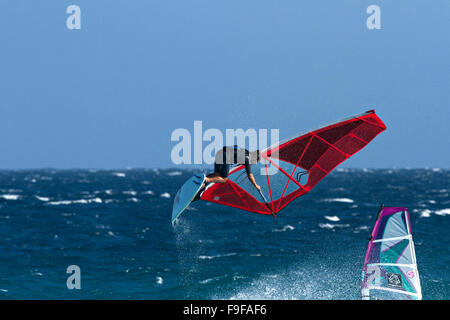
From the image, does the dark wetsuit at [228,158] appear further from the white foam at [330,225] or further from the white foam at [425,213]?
the white foam at [425,213]

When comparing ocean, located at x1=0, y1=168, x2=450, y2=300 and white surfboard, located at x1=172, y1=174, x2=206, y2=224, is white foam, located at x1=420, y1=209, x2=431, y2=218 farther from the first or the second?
white surfboard, located at x1=172, y1=174, x2=206, y2=224

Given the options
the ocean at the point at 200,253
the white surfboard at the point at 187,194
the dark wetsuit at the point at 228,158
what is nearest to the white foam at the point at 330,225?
the ocean at the point at 200,253

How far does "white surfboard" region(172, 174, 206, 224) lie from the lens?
13718 millimetres

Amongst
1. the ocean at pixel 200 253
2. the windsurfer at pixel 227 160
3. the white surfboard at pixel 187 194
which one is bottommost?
the ocean at pixel 200 253

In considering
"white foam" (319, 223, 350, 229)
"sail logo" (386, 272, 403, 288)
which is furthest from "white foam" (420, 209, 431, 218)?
"sail logo" (386, 272, 403, 288)

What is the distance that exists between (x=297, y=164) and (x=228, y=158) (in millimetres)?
4173

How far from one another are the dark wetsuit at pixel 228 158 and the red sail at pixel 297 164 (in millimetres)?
2282

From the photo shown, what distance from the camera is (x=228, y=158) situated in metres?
13.4

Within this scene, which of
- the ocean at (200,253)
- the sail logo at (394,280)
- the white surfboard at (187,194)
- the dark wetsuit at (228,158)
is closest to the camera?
the dark wetsuit at (228,158)

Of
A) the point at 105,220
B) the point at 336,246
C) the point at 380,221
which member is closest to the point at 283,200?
the point at 380,221

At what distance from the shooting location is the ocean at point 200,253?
25.4 metres
